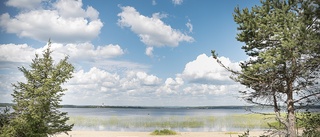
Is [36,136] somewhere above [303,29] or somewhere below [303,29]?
below

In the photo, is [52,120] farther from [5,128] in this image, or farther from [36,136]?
[5,128]

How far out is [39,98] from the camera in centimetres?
1752

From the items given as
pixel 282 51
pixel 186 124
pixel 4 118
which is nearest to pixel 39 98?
pixel 4 118

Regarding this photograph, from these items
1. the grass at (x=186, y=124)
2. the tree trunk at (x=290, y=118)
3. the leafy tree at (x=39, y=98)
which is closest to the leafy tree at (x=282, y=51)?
the tree trunk at (x=290, y=118)

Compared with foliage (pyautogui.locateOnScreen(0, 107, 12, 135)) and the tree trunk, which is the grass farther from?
foliage (pyautogui.locateOnScreen(0, 107, 12, 135))

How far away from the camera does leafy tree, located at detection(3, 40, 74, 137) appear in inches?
656

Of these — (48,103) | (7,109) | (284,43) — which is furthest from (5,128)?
(284,43)

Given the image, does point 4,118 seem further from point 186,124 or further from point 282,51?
point 186,124

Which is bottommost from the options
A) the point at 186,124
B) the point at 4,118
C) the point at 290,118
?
the point at 186,124

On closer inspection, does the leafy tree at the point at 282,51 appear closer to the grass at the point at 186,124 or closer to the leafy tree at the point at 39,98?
the leafy tree at the point at 39,98

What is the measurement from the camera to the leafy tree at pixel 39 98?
54.7 ft

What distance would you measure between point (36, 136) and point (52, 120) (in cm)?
218

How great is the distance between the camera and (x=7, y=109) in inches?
645

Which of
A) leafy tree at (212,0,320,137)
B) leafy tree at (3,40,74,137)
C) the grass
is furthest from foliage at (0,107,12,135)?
the grass
